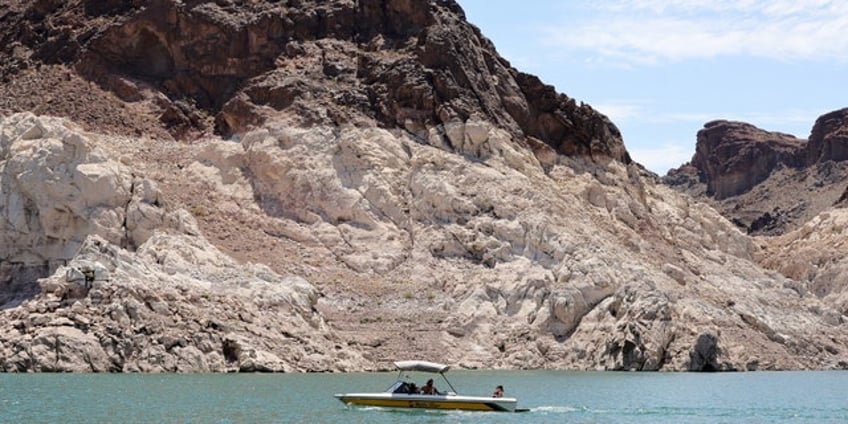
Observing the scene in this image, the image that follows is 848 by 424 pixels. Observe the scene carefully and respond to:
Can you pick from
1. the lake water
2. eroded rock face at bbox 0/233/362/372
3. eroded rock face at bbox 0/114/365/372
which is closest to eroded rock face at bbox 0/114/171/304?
eroded rock face at bbox 0/114/365/372

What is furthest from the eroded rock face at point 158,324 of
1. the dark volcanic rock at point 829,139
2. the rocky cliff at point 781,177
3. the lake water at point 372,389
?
the dark volcanic rock at point 829,139

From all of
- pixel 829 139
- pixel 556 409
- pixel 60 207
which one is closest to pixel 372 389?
pixel 556 409

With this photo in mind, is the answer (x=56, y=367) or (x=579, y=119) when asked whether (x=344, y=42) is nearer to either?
(x=579, y=119)

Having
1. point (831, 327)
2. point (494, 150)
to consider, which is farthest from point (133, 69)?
point (831, 327)

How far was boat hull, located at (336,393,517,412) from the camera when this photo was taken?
2093 inches

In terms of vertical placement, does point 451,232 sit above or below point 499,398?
above

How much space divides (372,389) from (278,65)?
1738 inches

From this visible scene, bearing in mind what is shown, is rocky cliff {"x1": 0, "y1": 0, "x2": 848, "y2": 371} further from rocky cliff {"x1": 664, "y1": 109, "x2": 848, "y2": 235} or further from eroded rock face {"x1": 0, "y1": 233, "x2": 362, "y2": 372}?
rocky cliff {"x1": 664, "y1": 109, "x2": 848, "y2": 235}

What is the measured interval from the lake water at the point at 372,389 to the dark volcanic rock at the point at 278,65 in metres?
29.6

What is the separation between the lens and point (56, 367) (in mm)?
65312

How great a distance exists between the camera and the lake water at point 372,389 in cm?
4872

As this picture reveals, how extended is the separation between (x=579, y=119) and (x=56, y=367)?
5325 cm

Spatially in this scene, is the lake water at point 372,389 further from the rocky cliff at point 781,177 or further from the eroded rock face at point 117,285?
the rocky cliff at point 781,177

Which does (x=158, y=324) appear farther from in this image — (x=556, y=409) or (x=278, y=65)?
(x=278, y=65)
